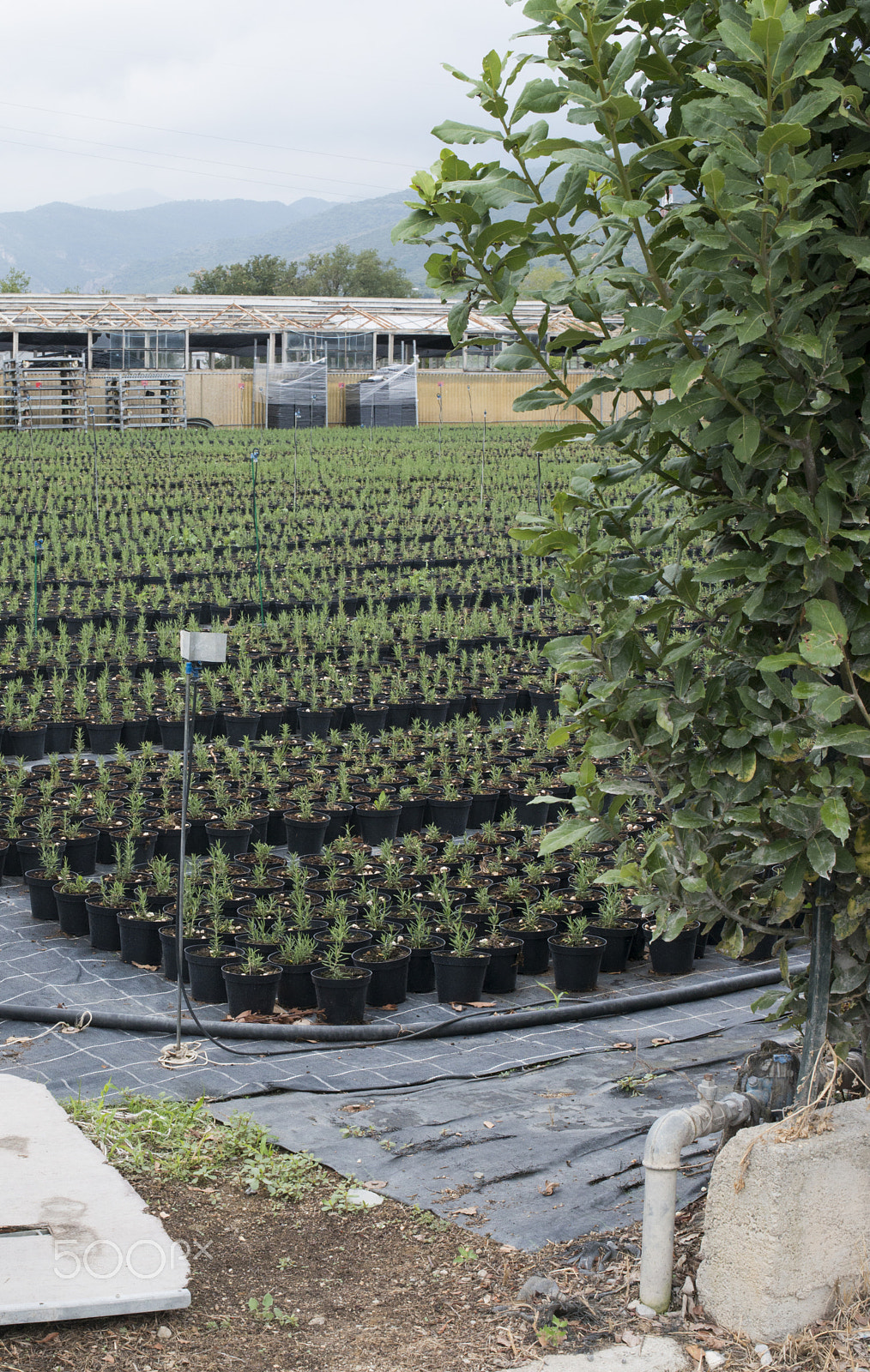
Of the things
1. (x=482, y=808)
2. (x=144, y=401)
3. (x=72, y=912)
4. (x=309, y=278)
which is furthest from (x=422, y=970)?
(x=309, y=278)

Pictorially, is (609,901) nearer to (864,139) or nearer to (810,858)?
(810,858)

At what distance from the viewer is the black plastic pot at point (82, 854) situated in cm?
658

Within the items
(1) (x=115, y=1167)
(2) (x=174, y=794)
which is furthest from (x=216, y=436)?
(1) (x=115, y=1167)

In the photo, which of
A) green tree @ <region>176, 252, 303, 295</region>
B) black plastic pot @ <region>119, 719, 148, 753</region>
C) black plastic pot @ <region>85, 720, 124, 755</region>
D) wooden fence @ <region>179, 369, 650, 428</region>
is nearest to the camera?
black plastic pot @ <region>85, 720, 124, 755</region>

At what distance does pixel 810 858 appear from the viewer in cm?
265

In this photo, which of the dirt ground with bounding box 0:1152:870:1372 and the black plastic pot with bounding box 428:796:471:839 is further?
the black plastic pot with bounding box 428:796:471:839

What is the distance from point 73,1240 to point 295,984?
2.22 meters

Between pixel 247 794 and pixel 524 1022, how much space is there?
2928 millimetres

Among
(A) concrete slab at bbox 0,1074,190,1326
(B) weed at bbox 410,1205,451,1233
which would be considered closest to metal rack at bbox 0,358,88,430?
(A) concrete slab at bbox 0,1074,190,1326

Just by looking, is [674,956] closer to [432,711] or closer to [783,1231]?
[783,1231]

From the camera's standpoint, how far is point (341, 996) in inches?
197

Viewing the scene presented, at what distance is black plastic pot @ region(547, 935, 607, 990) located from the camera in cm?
533

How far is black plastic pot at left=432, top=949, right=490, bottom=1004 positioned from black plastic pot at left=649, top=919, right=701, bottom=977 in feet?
2.81

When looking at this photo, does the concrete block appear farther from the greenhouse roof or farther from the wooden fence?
the wooden fence
